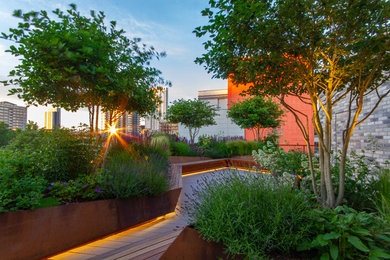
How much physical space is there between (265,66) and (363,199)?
187 cm

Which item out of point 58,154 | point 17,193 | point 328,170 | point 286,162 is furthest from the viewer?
point 286,162

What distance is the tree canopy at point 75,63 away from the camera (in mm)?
2020

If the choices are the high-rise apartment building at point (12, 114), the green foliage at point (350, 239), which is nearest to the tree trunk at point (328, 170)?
the green foliage at point (350, 239)

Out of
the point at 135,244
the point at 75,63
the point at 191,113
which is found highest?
the point at 191,113

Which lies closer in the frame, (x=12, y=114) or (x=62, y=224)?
(x=62, y=224)

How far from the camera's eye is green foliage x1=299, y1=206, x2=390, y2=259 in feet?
3.91

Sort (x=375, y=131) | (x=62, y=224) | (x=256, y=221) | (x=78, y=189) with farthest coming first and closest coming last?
1. (x=375, y=131)
2. (x=78, y=189)
3. (x=62, y=224)
4. (x=256, y=221)

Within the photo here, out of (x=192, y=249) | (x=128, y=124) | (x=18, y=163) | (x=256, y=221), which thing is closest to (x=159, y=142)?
(x=128, y=124)

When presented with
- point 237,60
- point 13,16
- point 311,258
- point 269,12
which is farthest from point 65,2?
point 311,258

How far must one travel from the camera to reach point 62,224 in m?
1.99

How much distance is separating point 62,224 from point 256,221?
1840 millimetres

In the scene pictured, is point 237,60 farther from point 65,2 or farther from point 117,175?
point 65,2

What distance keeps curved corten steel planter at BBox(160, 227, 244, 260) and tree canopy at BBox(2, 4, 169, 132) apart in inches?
67.7

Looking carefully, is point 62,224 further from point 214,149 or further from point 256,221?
point 214,149
